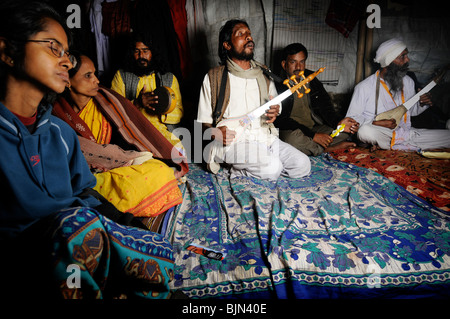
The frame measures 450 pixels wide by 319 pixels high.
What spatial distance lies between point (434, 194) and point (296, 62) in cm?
234

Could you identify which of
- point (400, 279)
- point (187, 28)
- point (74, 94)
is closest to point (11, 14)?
point (74, 94)

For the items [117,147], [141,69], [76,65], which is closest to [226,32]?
[141,69]

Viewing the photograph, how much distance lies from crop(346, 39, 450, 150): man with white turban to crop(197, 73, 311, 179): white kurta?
1.34 m

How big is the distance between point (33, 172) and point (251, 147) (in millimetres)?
2186

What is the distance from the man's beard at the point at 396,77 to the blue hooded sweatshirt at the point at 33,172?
4167 millimetres

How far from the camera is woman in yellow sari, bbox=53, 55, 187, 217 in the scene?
2076 millimetres

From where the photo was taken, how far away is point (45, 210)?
135 centimetres

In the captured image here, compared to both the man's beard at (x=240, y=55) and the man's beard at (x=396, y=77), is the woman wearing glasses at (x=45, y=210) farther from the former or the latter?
the man's beard at (x=396, y=77)

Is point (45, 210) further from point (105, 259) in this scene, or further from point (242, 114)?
point (242, 114)

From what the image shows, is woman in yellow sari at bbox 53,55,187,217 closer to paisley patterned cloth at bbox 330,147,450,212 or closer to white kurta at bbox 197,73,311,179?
white kurta at bbox 197,73,311,179

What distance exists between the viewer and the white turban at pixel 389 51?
379 centimetres

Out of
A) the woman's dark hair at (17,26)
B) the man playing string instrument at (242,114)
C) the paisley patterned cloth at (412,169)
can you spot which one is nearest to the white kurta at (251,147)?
the man playing string instrument at (242,114)

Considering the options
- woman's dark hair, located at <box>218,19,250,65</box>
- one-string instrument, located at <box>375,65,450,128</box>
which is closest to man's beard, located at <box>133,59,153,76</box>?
woman's dark hair, located at <box>218,19,250,65</box>
